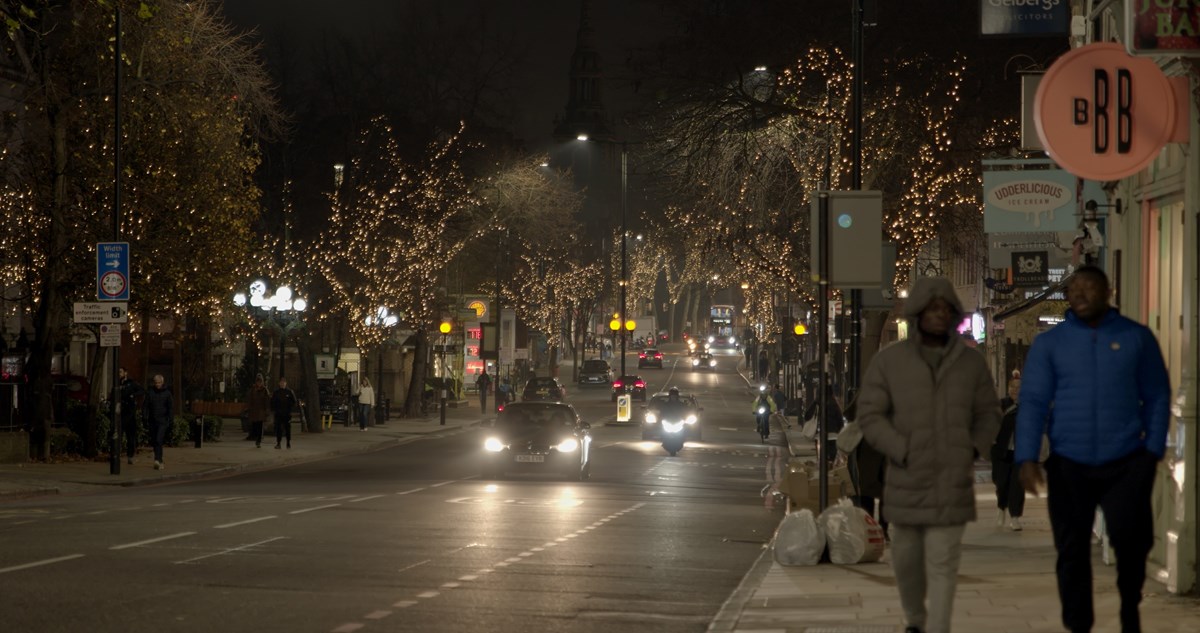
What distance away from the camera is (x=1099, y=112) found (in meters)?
11.4

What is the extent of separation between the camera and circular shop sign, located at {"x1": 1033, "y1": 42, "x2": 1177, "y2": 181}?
37.0ft

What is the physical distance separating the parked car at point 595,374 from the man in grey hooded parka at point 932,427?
89.6 metres

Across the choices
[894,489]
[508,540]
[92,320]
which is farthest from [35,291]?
[894,489]

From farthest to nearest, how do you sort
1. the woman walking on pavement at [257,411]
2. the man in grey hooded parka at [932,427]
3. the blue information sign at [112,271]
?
the woman walking on pavement at [257,411] < the blue information sign at [112,271] < the man in grey hooded parka at [932,427]

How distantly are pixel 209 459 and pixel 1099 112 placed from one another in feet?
86.8

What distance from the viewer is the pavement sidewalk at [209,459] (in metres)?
26.9

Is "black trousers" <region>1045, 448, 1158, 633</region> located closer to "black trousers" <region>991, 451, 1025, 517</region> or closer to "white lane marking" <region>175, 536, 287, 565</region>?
"black trousers" <region>991, 451, 1025, 517</region>

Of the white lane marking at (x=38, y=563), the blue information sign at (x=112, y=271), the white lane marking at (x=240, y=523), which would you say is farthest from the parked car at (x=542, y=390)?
the white lane marking at (x=38, y=563)

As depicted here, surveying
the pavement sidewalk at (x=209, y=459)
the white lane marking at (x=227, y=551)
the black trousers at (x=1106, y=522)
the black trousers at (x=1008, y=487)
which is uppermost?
the black trousers at (x=1106, y=522)

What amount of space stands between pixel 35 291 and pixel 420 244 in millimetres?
21924

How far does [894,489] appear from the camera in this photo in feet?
27.0

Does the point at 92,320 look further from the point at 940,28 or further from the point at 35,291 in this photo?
the point at 940,28

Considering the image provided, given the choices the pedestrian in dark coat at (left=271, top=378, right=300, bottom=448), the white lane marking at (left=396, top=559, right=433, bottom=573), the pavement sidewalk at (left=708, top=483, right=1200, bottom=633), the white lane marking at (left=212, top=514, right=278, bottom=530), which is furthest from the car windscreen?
the white lane marking at (left=396, top=559, right=433, bottom=573)

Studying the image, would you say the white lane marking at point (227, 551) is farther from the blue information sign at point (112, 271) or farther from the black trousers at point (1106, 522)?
the blue information sign at point (112, 271)
